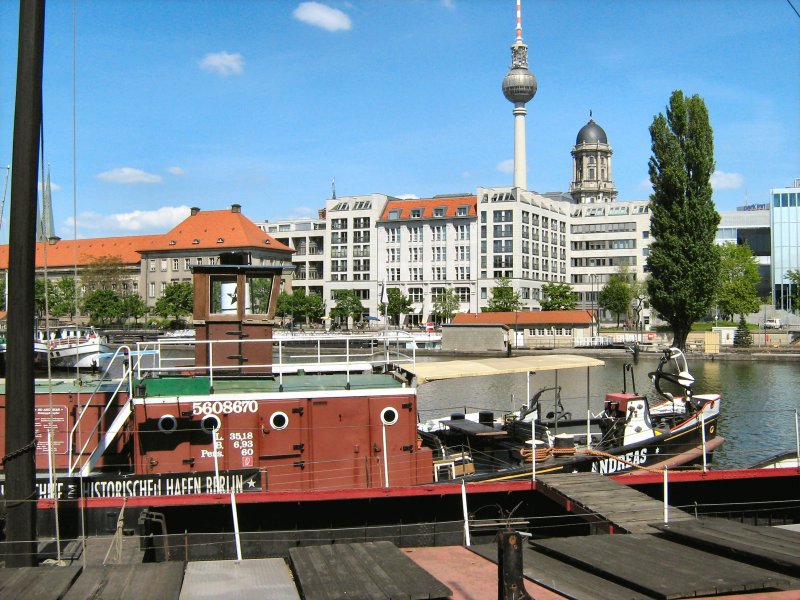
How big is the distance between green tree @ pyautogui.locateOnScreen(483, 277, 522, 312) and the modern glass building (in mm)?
35101

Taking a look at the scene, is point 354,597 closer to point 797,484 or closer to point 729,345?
point 797,484

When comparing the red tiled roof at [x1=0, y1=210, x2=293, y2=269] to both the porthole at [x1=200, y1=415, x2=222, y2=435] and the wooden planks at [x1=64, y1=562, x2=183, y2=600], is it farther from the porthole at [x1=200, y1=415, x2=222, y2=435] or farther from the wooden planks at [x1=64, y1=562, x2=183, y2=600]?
the wooden planks at [x1=64, y1=562, x2=183, y2=600]

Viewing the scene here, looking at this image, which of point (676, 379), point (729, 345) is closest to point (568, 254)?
point (729, 345)

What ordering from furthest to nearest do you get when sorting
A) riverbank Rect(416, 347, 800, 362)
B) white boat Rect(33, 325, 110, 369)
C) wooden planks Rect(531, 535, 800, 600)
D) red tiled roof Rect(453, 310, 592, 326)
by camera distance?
red tiled roof Rect(453, 310, 592, 326)
riverbank Rect(416, 347, 800, 362)
white boat Rect(33, 325, 110, 369)
wooden planks Rect(531, 535, 800, 600)

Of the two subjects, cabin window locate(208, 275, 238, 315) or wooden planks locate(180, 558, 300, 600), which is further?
cabin window locate(208, 275, 238, 315)

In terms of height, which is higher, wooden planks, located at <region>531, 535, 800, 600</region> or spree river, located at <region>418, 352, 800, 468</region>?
wooden planks, located at <region>531, 535, 800, 600</region>

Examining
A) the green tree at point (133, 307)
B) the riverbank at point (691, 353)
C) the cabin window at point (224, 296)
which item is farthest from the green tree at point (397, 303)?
the cabin window at point (224, 296)

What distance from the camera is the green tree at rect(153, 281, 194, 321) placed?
105188mm

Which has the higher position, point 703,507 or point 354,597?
point 354,597

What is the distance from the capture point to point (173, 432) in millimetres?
13805

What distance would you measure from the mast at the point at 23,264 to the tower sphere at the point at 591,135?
629 feet

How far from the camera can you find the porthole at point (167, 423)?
44.7 ft

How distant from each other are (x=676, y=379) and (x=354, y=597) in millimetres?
16076

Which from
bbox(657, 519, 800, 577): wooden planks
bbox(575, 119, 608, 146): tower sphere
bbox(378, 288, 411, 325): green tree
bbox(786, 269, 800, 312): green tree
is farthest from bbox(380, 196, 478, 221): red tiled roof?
bbox(657, 519, 800, 577): wooden planks
